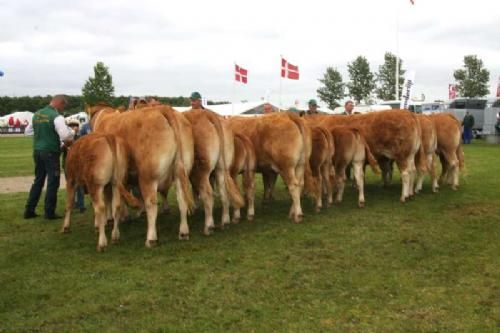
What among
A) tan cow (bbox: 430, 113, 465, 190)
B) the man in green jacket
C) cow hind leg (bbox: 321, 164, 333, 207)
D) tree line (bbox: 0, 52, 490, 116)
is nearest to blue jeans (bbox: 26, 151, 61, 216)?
the man in green jacket

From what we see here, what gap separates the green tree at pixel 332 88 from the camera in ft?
185

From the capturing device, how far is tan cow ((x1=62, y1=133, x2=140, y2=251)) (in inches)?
271

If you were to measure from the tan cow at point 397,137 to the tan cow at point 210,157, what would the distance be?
2967 mm

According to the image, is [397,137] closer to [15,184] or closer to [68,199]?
[68,199]

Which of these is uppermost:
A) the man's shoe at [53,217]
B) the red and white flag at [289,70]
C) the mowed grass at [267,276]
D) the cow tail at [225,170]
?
the red and white flag at [289,70]

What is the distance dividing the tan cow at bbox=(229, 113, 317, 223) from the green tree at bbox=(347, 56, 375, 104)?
46.9 metres

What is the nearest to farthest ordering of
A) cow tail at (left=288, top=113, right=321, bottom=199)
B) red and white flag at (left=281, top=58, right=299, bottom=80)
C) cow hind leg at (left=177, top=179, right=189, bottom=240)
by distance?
cow hind leg at (left=177, top=179, right=189, bottom=240) → cow tail at (left=288, top=113, right=321, bottom=199) → red and white flag at (left=281, top=58, right=299, bottom=80)

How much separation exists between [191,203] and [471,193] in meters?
6.75

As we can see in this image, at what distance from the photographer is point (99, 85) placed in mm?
52156

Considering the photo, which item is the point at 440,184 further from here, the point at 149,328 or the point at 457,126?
the point at 149,328

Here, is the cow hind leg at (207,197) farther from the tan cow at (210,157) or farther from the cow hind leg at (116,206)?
the cow hind leg at (116,206)

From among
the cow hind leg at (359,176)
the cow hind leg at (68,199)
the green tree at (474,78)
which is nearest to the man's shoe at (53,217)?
the cow hind leg at (68,199)

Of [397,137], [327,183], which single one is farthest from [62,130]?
[397,137]

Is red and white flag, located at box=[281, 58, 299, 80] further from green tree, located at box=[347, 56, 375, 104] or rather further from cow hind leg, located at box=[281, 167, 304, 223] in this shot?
green tree, located at box=[347, 56, 375, 104]
